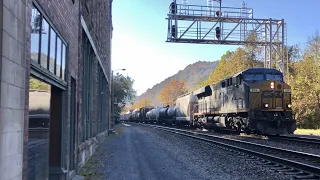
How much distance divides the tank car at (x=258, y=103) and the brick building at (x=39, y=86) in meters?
11.6

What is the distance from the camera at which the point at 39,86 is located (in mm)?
5320

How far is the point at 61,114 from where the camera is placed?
7.09 m

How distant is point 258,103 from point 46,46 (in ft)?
48.4

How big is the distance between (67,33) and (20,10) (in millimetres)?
3663

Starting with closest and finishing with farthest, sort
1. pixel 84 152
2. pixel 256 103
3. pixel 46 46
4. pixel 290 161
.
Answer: pixel 46 46 < pixel 290 161 < pixel 84 152 < pixel 256 103

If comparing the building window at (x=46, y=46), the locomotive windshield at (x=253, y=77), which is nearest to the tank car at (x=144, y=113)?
the locomotive windshield at (x=253, y=77)

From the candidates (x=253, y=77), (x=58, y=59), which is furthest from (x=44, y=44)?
(x=253, y=77)

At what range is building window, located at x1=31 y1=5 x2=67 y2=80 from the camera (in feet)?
16.0

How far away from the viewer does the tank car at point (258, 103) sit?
18.1 metres

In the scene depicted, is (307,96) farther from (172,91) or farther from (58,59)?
(172,91)

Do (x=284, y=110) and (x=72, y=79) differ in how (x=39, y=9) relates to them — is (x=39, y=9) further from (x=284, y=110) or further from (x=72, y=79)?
(x=284, y=110)

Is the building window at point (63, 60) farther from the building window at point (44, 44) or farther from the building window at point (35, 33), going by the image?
the building window at point (35, 33)

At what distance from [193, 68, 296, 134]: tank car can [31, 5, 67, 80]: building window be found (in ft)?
43.0

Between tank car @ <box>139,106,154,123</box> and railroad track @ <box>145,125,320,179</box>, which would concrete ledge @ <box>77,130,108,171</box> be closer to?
railroad track @ <box>145,125,320,179</box>
